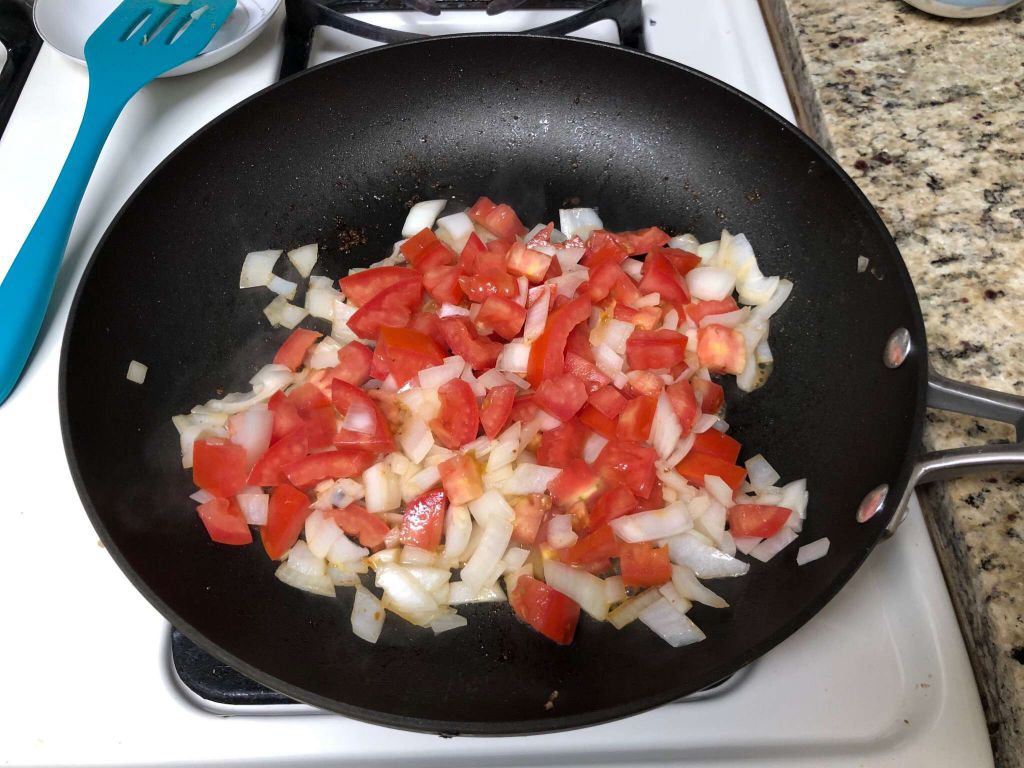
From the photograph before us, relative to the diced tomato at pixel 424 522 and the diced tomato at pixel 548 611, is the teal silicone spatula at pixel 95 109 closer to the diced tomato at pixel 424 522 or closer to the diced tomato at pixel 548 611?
the diced tomato at pixel 424 522

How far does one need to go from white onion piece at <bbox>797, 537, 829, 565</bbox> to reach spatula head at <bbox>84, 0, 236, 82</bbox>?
1180 mm

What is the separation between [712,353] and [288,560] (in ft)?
2.04

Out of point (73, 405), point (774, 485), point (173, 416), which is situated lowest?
point (774, 485)

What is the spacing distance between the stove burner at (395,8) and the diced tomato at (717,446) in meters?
0.71

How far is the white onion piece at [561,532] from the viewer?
0.91m

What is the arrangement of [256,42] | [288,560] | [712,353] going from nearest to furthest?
[288,560], [712,353], [256,42]

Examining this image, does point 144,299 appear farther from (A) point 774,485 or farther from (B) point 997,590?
(B) point 997,590

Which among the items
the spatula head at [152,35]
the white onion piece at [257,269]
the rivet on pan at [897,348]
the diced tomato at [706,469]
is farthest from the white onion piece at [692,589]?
the spatula head at [152,35]

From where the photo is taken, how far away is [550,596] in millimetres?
855

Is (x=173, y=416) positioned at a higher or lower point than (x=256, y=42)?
lower

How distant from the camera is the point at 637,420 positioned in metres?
0.95

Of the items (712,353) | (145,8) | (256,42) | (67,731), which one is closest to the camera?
(67,731)

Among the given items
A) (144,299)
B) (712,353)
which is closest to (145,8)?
(144,299)

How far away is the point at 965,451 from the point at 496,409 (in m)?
0.52
